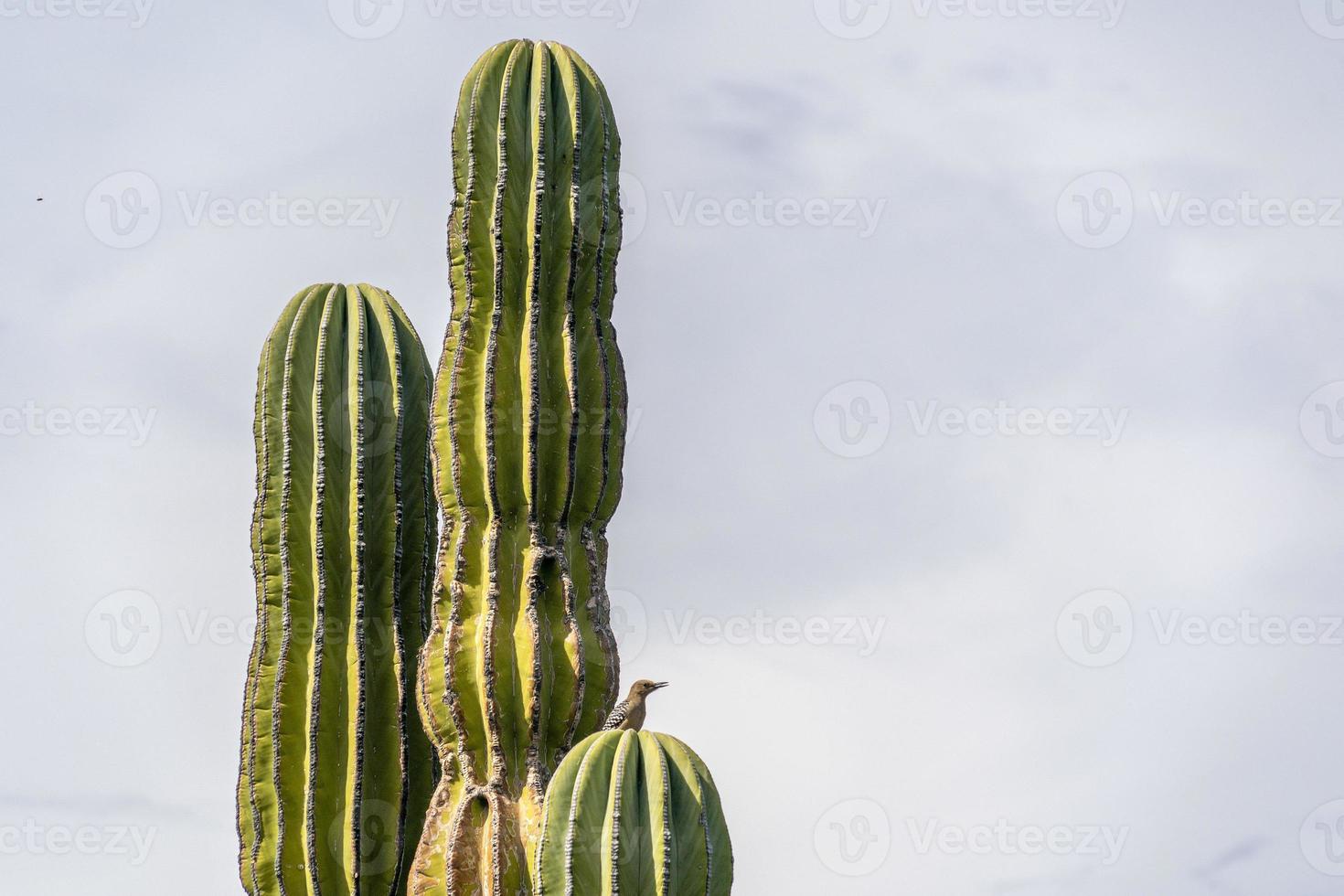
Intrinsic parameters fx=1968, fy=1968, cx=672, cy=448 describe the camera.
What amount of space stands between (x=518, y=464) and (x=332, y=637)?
132cm

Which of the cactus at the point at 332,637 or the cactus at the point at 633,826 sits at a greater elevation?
the cactus at the point at 332,637

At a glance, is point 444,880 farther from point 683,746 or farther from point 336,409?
point 336,409

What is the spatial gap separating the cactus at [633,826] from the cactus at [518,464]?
1008mm

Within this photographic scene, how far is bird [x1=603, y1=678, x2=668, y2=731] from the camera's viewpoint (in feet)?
29.4

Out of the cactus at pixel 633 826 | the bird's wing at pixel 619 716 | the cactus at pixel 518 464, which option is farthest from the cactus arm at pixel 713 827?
the bird's wing at pixel 619 716

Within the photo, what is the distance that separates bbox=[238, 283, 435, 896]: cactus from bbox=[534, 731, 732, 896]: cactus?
2.11m

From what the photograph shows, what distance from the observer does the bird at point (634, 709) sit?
8.97 metres

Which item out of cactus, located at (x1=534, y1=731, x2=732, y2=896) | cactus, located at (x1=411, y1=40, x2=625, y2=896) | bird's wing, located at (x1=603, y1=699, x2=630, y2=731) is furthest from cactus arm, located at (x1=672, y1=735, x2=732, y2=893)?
bird's wing, located at (x1=603, y1=699, x2=630, y2=731)

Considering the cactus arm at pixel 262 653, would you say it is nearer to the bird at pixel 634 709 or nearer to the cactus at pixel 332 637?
the cactus at pixel 332 637

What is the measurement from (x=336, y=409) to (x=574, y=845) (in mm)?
2979

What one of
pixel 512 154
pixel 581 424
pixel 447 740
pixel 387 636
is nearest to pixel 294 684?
pixel 387 636

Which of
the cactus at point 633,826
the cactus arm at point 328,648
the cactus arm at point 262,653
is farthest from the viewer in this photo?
the cactus arm at point 262,653

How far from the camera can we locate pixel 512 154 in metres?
8.25

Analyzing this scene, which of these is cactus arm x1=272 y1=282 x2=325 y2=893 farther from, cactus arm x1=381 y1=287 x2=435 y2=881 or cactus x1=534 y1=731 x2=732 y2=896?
cactus x1=534 y1=731 x2=732 y2=896
